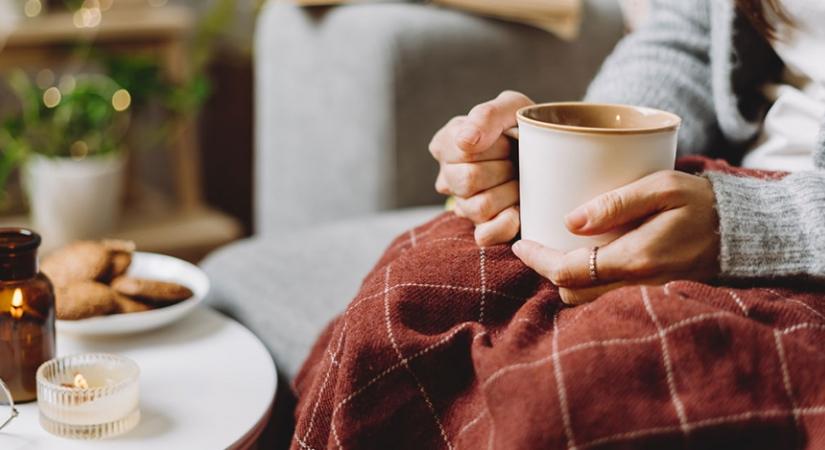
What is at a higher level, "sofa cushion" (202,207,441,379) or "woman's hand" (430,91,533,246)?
"woman's hand" (430,91,533,246)

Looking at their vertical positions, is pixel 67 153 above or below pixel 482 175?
below

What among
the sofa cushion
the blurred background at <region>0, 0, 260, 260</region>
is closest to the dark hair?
the sofa cushion

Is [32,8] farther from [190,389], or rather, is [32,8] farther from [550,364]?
[550,364]

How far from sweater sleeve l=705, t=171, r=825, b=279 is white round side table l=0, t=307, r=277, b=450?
373 millimetres

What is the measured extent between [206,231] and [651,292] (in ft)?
5.16

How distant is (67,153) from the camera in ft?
6.02

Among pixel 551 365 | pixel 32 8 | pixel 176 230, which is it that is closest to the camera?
pixel 551 365

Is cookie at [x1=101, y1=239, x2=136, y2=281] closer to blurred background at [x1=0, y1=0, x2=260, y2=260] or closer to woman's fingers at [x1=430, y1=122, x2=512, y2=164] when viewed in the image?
woman's fingers at [x1=430, y1=122, x2=512, y2=164]

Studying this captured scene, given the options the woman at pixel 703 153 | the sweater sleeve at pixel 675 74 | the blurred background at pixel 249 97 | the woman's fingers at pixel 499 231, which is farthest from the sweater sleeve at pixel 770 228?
the blurred background at pixel 249 97

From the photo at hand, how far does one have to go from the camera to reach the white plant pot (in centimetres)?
178

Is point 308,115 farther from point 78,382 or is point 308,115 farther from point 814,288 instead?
point 814,288

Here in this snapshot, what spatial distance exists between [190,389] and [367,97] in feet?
Answer: 2.07

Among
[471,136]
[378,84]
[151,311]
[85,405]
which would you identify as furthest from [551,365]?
Answer: [378,84]

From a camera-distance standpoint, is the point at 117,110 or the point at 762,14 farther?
the point at 117,110
